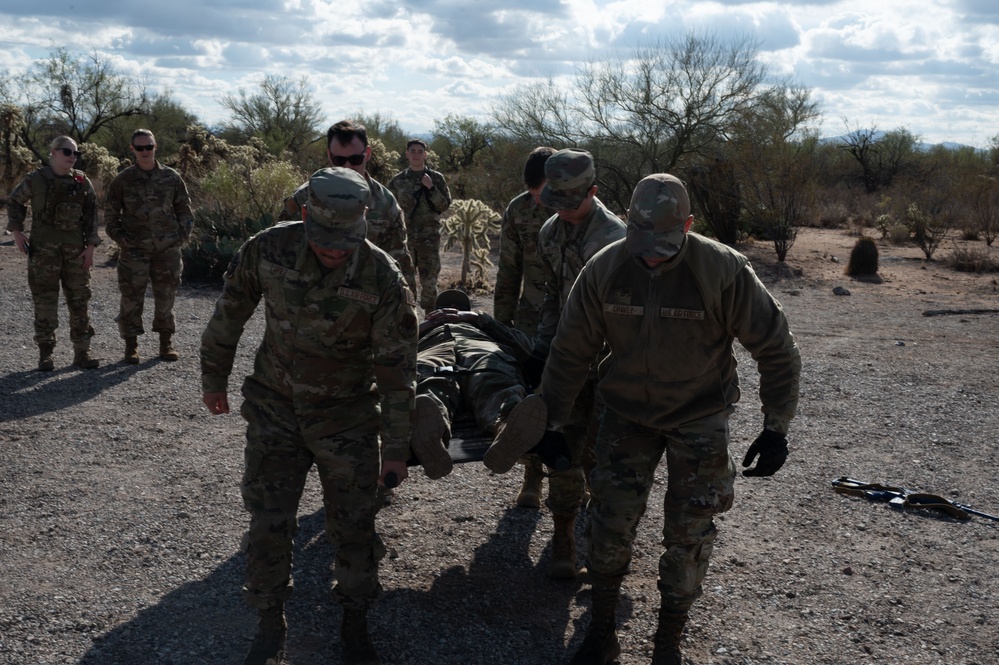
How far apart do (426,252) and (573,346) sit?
A: 671cm

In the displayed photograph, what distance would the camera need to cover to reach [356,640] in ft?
11.3

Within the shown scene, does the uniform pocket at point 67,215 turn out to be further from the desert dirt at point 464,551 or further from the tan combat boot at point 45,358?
the desert dirt at point 464,551

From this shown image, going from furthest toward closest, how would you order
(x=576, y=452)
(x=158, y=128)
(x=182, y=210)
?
(x=158, y=128) < (x=182, y=210) < (x=576, y=452)

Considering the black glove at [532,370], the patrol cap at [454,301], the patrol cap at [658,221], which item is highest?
the patrol cap at [658,221]

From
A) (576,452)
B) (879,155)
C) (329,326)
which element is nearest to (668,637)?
(576,452)

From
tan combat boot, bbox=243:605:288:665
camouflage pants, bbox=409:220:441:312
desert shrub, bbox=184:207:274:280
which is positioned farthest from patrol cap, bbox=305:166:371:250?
desert shrub, bbox=184:207:274:280

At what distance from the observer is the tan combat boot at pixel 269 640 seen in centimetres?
334

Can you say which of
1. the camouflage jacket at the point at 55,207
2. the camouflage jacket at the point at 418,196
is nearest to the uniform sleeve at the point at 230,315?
the camouflage jacket at the point at 55,207

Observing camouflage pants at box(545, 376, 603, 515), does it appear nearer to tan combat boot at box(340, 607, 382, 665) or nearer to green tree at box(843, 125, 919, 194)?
tan combat boot at box(340, 607, 382, 665)

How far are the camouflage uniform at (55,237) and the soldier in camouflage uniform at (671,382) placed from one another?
5640 millimetres

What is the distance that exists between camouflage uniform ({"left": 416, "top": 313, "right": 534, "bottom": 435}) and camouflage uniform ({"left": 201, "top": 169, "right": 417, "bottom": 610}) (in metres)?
0.91

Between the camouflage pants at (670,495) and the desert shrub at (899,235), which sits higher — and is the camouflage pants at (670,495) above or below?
below

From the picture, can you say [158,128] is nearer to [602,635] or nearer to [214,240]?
[214,240]

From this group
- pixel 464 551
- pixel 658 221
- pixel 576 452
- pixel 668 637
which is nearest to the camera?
pixel 658 221
